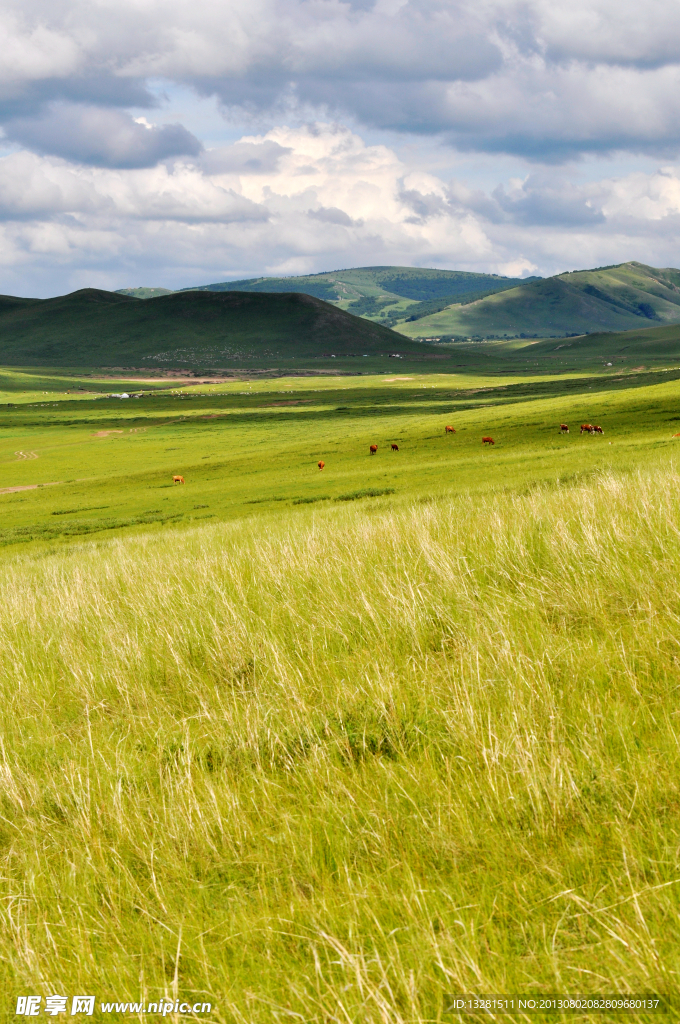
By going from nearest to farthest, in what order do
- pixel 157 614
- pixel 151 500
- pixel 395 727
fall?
pixel 395 727 → pixel 157 614 → pixel 151 500

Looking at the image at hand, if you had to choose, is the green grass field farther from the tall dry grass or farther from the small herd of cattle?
the small herd of cattle

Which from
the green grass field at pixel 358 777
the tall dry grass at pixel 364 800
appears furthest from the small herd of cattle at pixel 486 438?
the tall dry grass at pixel 364 800

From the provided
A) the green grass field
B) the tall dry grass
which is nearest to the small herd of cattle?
the green grass field

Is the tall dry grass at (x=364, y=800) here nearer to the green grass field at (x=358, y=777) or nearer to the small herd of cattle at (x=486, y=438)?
the green grass field at (x=358, y=777)

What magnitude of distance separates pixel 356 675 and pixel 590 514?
5181mm

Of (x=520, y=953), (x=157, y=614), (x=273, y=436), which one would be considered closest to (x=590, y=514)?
(x=157, y=614)

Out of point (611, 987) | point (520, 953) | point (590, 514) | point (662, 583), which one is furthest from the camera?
point (590, 514)

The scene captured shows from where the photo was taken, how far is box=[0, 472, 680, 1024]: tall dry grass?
274cm

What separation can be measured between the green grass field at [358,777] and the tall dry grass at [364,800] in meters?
0.02

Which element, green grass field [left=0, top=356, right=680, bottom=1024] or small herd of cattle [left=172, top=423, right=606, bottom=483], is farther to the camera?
small herd of cattle [left=172, top=423, right=606, bottom=483]

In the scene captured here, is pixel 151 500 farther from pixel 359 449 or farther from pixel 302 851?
pixel 302 851

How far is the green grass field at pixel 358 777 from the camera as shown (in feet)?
9.06

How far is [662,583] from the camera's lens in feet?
20.2

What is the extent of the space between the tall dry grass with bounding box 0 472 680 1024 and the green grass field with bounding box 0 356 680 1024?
0.02 meters
